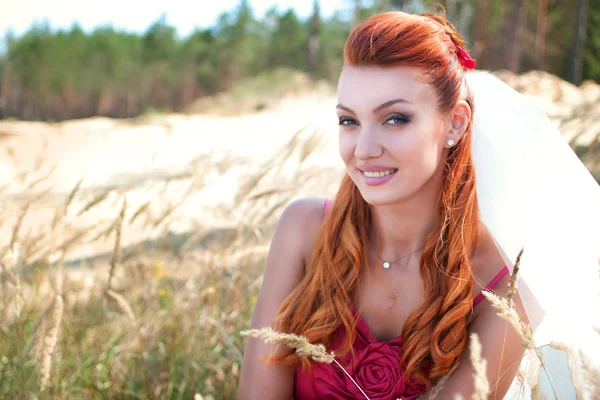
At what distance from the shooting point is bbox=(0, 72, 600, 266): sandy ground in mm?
4762

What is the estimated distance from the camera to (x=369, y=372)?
2.10 metres

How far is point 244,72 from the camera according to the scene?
923 inches

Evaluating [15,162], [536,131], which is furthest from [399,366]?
[15,162]

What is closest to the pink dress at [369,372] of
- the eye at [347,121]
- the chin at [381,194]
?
the chin at [381,194]

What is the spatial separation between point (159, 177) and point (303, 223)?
13.8ft

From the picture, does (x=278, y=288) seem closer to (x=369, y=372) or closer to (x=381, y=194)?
(x=369, y=372)

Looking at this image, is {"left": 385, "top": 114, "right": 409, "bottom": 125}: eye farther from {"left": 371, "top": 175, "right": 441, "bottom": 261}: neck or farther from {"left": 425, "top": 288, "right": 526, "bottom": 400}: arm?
{"left": 425, "top": 288, "right": 526, "bottom": 400}: arm

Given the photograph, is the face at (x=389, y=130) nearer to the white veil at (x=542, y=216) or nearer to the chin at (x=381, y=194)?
the chin at (x=381, y=194)

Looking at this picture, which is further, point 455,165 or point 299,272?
point 299,272

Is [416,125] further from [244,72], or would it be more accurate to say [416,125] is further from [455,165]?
[244,72]

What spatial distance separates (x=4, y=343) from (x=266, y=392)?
3.06ft

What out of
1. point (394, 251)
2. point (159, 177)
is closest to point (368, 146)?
point (394, 251)

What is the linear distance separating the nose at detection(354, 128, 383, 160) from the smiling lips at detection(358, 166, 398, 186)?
4 centimetres

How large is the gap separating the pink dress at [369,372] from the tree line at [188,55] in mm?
11965
